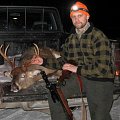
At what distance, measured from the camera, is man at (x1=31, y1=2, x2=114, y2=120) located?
14.8 feet

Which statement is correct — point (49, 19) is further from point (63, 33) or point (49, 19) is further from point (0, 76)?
point (0, 76)

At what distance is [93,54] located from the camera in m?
4.67

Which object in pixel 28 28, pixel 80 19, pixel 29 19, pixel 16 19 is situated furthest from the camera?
pixel 29 19

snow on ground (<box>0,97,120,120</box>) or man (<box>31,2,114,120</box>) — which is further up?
man (<box>31,2,114,120</box>)

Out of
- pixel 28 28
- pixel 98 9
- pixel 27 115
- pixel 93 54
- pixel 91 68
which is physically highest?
pixel 98 9

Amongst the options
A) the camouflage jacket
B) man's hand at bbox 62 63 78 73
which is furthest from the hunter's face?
man's hand at bbox 62 63 78 73

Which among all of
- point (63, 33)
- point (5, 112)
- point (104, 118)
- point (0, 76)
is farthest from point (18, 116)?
point (63, 33)

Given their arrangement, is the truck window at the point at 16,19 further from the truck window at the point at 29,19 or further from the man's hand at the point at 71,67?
the man's hand at the point at 71,67

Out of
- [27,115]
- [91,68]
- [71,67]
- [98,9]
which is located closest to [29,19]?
[27,115]

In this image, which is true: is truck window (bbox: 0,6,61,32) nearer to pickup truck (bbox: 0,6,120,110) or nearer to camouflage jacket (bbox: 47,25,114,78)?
pickup truck (bbox: 0,6,120,110)

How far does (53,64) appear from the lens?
206 inches

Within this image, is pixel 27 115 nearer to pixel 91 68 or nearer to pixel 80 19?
pixel 91 68

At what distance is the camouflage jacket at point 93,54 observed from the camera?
14.8 ft

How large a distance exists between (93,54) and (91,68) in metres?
0.21
